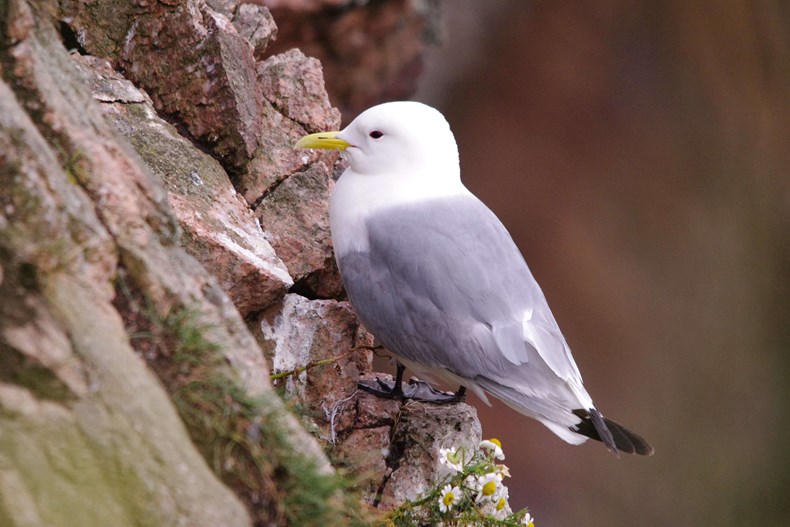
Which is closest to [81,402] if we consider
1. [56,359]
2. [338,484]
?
[56,359]

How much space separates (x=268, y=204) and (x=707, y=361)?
150 inches

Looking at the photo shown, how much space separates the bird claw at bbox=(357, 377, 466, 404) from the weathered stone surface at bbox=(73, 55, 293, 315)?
35 cm

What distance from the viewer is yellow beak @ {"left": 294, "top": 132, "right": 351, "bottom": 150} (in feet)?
7.98

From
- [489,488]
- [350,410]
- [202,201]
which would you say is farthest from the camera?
[350,410]

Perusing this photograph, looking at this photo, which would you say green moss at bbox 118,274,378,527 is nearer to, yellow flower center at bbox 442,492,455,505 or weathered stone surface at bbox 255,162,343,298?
yellow flower center at bbox 442,492,455,505

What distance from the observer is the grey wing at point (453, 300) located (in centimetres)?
217

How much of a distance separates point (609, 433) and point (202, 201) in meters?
1.07

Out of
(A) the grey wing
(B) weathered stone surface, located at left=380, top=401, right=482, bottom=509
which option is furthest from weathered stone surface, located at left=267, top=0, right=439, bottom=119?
(B) weathered stone surface, located at left=380, top=401, right=482, bottom=509

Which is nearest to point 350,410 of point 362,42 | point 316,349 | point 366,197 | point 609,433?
point 316,349

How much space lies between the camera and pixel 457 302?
2.18 m

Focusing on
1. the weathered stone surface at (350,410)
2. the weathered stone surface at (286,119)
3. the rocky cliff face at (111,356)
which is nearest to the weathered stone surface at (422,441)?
the weathered stone surface at (350,410)

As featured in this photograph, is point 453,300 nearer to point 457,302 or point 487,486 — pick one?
point 457,302

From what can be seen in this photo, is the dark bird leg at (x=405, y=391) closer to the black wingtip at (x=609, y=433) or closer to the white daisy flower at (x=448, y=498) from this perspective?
the black wingtip at (x=609, y=433)

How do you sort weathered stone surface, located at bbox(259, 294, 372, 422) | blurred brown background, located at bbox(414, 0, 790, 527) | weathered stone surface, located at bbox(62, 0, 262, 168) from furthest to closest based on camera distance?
blurred brown background, located at bbox(414, 0, 790, 527), weathered stone surface, located at bbox(62, 0, 262, 168), weathered stone surface, located at bbox(259, 294, 372, 422)
